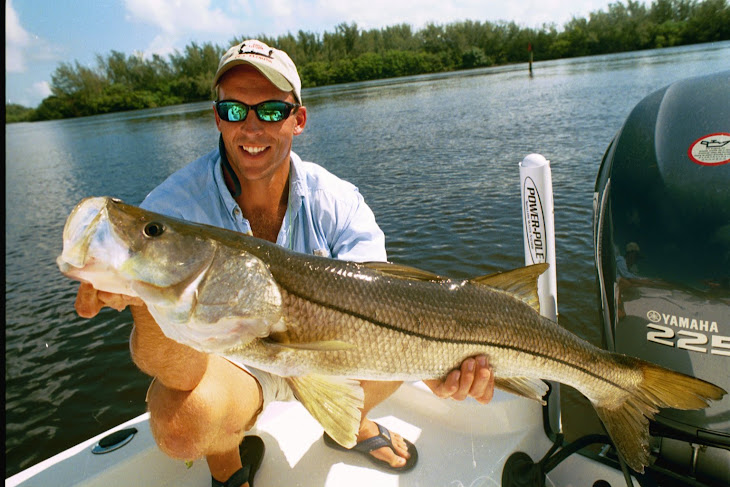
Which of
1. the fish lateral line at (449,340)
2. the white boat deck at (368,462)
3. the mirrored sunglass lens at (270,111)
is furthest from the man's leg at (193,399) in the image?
the mirrored sunglass lens at (270,111)

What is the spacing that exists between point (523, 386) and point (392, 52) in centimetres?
9210

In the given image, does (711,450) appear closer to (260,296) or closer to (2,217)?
(260,296)

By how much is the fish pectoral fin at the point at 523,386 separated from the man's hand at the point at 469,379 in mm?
91

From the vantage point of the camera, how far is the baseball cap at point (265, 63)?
2.91 metres

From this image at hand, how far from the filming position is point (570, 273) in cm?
727

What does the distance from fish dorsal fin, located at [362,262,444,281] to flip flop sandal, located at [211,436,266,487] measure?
1.56 metres

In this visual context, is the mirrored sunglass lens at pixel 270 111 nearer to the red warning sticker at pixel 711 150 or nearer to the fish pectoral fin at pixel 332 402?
the fish pectoral fin at pixel 332 402

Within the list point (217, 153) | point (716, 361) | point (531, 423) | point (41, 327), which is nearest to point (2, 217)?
point (217, 153)

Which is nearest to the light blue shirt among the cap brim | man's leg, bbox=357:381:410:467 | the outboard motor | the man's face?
the man's face

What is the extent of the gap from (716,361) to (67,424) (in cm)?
664

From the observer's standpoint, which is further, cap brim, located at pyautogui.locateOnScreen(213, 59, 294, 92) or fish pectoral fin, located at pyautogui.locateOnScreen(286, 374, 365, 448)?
cap brim, located at pyautogui.locateOnScreen(213, 59, 294, 92)

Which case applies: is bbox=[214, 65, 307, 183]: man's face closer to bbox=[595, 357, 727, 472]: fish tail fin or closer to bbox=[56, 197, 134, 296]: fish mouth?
bbox=[56, 197, 134, 296]: fish mouth

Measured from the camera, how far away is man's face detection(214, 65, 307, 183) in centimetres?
297

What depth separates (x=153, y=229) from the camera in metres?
1.66
